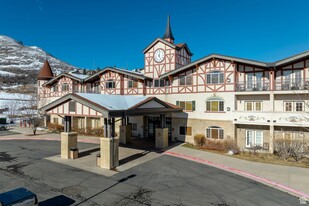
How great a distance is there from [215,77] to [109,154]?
1509cm

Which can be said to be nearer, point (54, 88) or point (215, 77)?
point (215, 77)

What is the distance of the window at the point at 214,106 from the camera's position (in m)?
24.2

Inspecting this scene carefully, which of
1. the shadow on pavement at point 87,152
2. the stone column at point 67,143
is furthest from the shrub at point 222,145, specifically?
the stone column at point 67,143

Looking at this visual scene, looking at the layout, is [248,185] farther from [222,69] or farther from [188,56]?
[188,56]

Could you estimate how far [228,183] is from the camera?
13.5 m

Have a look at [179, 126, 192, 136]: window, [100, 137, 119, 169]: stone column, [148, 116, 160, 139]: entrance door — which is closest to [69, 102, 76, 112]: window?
[100, 137, 119, 169]: stone column

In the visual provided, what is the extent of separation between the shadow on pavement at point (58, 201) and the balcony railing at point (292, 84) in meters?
21.2

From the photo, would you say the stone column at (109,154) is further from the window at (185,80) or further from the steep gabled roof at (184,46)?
the steep gabled roof at (184,46)

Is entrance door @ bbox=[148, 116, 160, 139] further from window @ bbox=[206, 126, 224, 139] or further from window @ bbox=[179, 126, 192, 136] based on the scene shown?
window @ bbox=[206, 126, 224, 139]

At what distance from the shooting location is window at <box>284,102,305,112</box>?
2141 cm

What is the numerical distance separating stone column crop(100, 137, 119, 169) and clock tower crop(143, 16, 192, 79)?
15.8m

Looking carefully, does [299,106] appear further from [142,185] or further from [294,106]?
[142,185]

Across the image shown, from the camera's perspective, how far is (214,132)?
24.3m

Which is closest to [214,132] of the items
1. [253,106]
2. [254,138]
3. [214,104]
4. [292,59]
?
[214,104]
